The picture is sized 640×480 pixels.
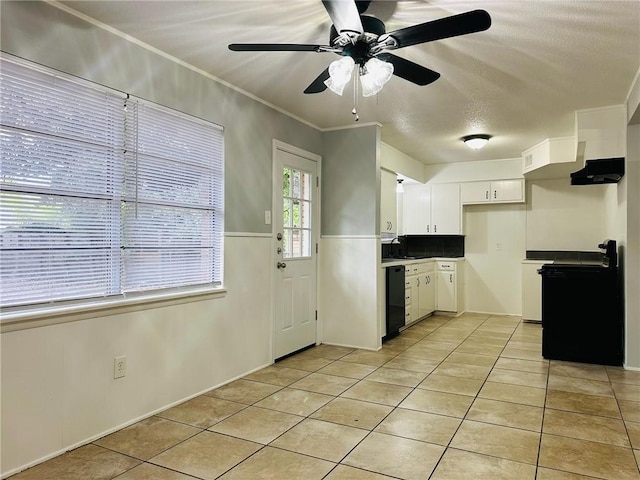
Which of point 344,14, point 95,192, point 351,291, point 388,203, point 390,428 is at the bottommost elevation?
point 390,428

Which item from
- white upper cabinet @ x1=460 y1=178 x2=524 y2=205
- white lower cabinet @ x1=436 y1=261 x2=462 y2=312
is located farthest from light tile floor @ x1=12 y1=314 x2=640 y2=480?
white upper cabinet @ x1=460 y1=178 x2=524 y2=205

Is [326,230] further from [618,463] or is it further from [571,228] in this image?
[571,228]

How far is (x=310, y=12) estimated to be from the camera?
230 cm

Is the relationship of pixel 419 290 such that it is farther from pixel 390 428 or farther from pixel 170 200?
pixel 170 200

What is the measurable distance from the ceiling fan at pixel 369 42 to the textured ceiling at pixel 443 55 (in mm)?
241

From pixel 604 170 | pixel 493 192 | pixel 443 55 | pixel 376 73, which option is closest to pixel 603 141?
pixel 604 170

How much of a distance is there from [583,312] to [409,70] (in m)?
2.99

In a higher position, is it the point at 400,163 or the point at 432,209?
the point at 400,163

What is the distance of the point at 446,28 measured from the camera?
72.1 inches

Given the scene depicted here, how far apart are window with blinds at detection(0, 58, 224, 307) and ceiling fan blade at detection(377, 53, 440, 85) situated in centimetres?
147

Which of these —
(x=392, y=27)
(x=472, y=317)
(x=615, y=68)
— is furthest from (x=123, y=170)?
(x=472, y=317)

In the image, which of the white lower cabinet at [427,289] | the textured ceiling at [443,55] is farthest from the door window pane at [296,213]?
the white lower cabinet at [427,289]

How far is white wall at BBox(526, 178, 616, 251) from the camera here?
603 centimetres

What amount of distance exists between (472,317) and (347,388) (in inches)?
146
